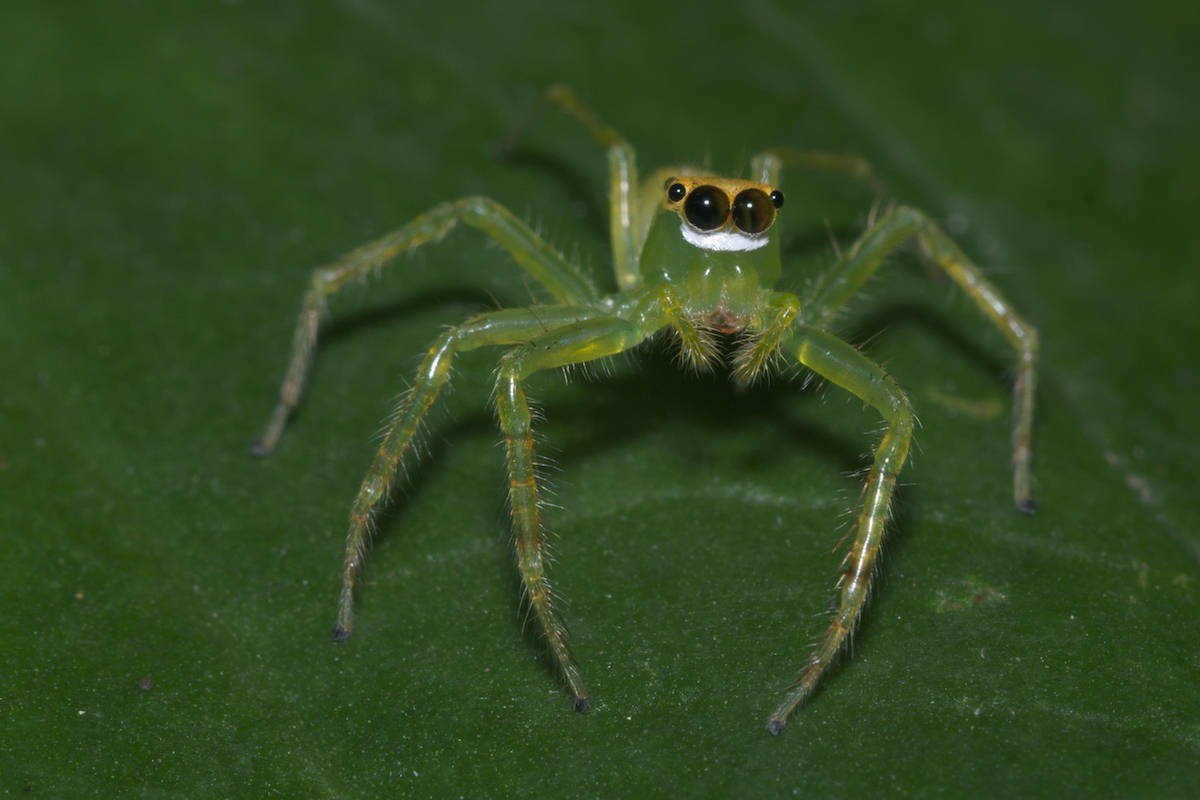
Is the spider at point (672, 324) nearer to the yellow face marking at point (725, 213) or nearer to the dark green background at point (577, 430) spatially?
the yellow face marking at point (725, 213)

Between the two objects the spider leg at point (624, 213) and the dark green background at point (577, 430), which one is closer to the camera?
the dark green background at point (577, 430)

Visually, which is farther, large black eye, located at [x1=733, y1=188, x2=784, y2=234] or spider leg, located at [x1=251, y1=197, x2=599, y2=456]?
spider leg, located at [x1=251, y1=197, x2=599, y2=456]

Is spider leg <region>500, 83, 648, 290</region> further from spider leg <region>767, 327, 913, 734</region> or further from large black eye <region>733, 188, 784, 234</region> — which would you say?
spider leg <region>767, 327, 913, 734</region>

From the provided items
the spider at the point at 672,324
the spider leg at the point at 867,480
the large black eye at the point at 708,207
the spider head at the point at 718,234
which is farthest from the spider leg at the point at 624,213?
the spider leg at the point at 867,480

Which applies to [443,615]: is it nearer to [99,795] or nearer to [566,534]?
[566,534]

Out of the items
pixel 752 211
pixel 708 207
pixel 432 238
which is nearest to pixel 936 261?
pixel 752 211

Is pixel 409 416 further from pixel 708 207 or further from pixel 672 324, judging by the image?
pixel 708 207

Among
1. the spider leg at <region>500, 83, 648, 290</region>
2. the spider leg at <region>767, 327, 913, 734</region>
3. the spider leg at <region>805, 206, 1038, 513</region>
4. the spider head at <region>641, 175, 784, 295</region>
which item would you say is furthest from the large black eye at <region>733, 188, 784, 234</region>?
the spider leg at <region>500, 83, 648, 290</region>
